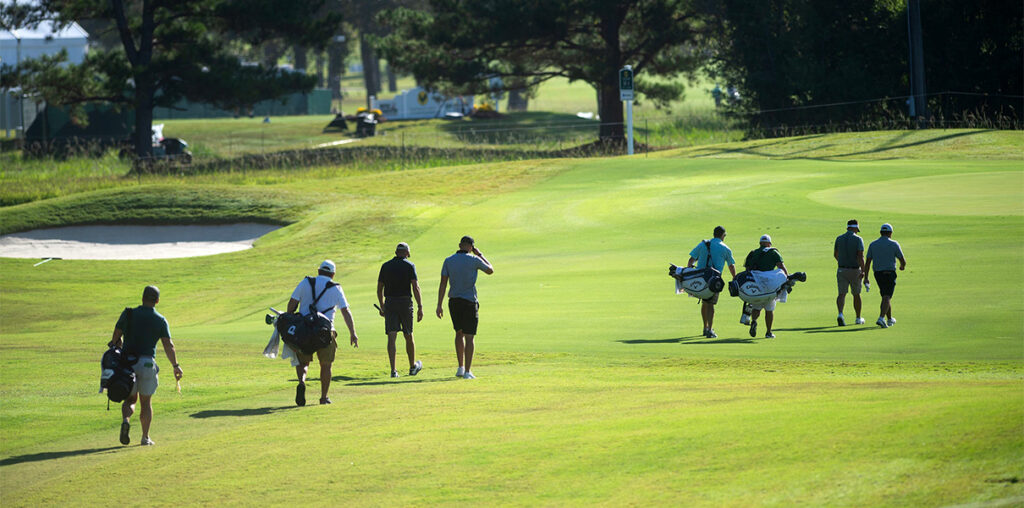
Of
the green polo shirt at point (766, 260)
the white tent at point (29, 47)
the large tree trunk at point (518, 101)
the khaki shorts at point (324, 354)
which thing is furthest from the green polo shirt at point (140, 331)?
the large tree trunk at point (518, 101)

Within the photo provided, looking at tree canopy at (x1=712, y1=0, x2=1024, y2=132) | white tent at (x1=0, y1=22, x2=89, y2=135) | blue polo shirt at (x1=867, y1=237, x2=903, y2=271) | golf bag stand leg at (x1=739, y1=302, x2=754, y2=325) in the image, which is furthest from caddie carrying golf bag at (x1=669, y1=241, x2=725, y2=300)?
white tent at (x1=0, y1=22, x2=89, y2=135)

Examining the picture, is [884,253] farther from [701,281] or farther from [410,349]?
[410,349]

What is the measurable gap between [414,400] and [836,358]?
19.8 ft

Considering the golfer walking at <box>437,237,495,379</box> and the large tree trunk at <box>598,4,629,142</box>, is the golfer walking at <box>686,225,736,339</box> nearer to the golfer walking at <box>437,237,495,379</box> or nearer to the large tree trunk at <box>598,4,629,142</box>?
the golfer walking at <box>437,237,495,379</box>

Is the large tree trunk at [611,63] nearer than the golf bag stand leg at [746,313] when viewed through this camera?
No

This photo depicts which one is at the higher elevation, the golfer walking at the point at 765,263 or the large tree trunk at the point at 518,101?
the large tree trunk at the point at 518,101

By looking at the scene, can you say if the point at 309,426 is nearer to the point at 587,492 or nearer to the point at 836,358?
the point at 587,492

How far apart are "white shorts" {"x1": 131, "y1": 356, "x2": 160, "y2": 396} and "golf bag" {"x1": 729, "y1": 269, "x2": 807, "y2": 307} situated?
9.41 meters

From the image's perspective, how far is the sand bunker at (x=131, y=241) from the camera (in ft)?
115

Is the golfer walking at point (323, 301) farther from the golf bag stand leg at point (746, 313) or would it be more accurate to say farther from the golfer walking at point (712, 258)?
the golf bag stand leg at point (746, 313)

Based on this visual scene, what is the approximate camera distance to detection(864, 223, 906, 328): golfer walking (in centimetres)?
1845

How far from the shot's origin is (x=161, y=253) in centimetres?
3522

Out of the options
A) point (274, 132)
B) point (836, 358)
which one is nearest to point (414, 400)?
point (836, 358)

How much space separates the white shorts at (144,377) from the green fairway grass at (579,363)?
65 centimetres
